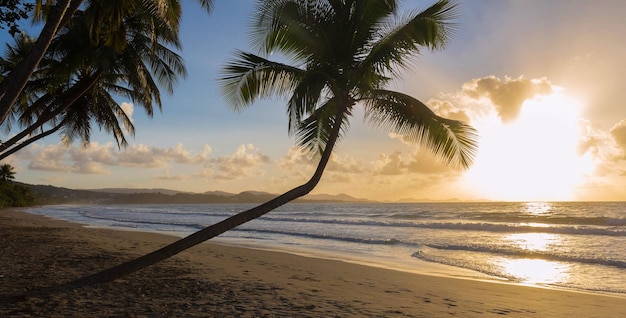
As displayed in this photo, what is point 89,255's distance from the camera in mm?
10195

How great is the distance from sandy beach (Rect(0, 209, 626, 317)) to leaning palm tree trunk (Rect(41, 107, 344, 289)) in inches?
9.1

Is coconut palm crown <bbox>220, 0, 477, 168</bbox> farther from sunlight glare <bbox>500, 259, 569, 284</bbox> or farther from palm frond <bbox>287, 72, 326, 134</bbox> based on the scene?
sunlight glare <bbox>500, 259, 569, 284</bbox>

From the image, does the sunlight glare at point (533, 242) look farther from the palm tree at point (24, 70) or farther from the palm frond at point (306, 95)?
the palm tree at point (24, 70)

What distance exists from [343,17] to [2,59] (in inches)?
625

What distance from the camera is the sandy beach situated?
5.73 meters

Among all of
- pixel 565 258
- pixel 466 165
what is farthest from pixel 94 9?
pixel 565 258

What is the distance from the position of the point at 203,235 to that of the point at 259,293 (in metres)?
1.37

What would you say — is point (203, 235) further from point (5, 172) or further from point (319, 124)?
point (5, 172)

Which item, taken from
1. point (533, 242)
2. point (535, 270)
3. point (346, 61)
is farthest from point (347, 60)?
point (533, 242)

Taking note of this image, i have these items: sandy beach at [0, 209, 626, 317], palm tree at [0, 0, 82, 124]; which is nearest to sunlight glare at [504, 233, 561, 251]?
sandy beach at [0, 209, 626, 317]

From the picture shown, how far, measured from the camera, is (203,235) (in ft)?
20.9

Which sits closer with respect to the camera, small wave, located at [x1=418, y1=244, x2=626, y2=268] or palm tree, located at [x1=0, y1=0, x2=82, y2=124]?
palm tree, located at [x1=0, y1=0, x2=82, y2=124]

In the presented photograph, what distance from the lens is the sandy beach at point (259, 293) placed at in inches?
225

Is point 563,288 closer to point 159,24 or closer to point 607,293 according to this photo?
point 607,293
